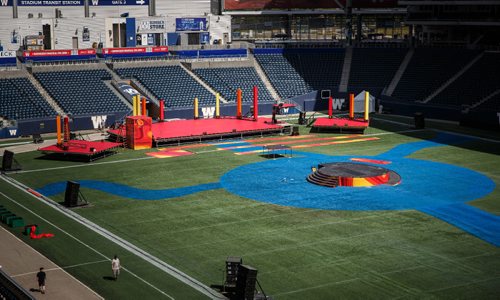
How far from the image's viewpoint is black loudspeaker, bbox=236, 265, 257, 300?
105ft

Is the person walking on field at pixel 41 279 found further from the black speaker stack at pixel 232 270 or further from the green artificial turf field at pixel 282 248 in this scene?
the black speaker stack at pixel 232 270

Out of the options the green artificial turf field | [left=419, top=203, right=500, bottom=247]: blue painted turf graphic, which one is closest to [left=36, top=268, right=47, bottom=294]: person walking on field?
the green artificial turf field

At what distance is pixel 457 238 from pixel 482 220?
427cm

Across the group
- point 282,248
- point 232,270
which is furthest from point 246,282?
point 282,248

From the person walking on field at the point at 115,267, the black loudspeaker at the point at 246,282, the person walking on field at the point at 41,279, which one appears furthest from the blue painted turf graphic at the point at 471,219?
the person walking on field at the point at 41,279

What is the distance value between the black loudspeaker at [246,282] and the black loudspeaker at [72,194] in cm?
1862

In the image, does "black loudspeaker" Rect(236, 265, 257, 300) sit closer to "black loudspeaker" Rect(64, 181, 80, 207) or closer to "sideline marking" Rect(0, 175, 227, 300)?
"sideline marking" Rect(0, 175, 227, 300)

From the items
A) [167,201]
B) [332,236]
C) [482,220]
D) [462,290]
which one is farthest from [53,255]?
[482,220]

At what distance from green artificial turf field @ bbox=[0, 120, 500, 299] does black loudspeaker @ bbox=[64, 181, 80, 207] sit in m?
0.74

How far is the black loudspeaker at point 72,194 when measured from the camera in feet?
157

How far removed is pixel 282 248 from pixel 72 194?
50.0 ft

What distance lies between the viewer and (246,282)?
3216cm

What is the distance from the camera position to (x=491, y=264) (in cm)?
3791

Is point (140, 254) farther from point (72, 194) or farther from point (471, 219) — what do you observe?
point (471, 219)
